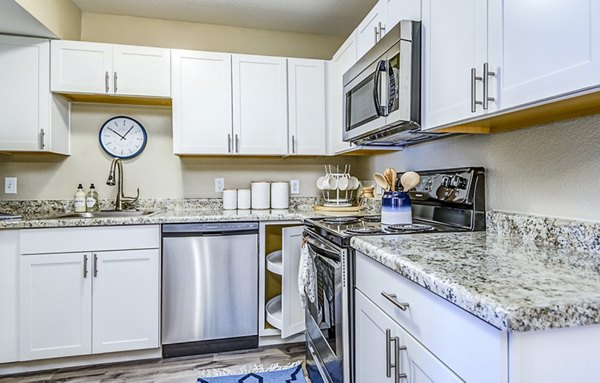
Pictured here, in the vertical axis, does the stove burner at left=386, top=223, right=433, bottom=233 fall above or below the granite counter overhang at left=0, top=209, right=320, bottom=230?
above

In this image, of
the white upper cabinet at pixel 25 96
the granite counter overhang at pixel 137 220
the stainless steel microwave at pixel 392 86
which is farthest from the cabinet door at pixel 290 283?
the white upper cabinet at pixel 25 96

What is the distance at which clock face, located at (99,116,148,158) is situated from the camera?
258 centimetres

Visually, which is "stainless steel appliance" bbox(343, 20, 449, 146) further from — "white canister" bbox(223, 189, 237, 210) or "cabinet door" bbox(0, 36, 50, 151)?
"cabinet door" bbox(0, 36, 50, 151)

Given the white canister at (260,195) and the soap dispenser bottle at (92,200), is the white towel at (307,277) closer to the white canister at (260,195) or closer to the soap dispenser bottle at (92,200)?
the white canister at (260,195)

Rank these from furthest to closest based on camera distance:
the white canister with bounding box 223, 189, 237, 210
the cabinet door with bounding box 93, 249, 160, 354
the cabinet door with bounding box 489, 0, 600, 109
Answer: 1. the white canister with bounding box 223, 189, 237, 210
2. the cabinet door with bounding box 93, 249, 160, 354
3. the cabinet door with bounding box 489, 0, 600, 109

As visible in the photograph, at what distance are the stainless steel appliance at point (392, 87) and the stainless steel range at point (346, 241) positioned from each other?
0.30 meters

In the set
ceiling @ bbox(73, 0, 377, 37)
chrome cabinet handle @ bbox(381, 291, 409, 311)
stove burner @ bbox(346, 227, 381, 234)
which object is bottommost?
chrome cabinet handle @ bbox(381, 291, 409, 311)

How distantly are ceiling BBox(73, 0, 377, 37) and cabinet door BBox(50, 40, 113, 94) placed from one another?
430 mm

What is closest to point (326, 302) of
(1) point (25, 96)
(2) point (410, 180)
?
(2) point (410, 180)

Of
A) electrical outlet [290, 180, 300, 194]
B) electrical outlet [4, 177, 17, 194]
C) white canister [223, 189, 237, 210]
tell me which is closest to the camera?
electrical outlet [4, 177, 17, 194]

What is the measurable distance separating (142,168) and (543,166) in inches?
102

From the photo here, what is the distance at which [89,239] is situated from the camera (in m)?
2.02

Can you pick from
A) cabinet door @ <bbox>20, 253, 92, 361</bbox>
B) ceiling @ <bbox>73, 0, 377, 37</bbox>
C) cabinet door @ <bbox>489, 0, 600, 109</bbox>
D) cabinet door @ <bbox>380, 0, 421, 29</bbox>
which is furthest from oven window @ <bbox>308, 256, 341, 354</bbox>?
ceiling @ <bbox>73, 0, 377, 37</bbox>

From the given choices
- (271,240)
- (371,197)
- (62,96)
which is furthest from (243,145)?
(62,96)
